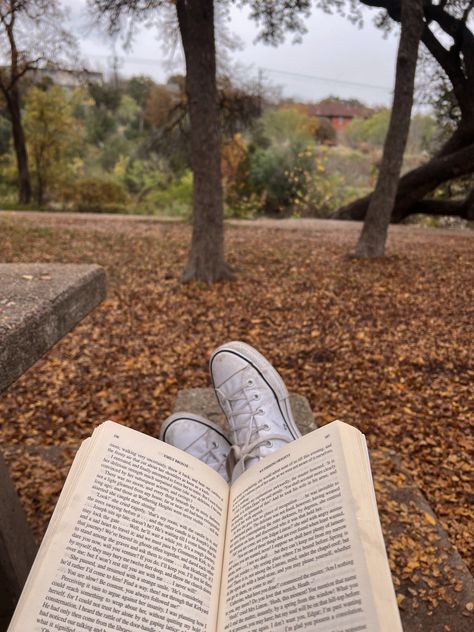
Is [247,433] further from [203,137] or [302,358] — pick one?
[203,137]

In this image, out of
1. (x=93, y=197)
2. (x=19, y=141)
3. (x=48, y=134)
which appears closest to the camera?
(x=19, y=141)

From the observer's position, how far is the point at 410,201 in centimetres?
923

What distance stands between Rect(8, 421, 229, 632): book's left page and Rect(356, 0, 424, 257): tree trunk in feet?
17.7

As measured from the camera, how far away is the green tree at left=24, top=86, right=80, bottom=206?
1477cm

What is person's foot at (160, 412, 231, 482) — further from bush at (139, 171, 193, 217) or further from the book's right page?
bush at (139, 171, 193, 217)

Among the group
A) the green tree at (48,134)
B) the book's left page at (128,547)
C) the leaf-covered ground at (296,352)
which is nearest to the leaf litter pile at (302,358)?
the leaf-covered ground at (296,352)

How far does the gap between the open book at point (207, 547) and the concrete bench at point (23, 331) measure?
0.26 metres

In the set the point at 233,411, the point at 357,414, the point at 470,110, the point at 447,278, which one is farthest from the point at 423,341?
the point at 470,110

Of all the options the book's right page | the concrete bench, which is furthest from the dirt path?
the book's right page

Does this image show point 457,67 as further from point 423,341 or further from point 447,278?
point 423,341

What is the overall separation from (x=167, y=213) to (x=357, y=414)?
43.9ft

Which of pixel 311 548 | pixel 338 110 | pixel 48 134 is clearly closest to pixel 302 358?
pixel 311 548

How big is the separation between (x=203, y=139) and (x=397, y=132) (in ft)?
7.32

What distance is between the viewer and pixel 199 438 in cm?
165
